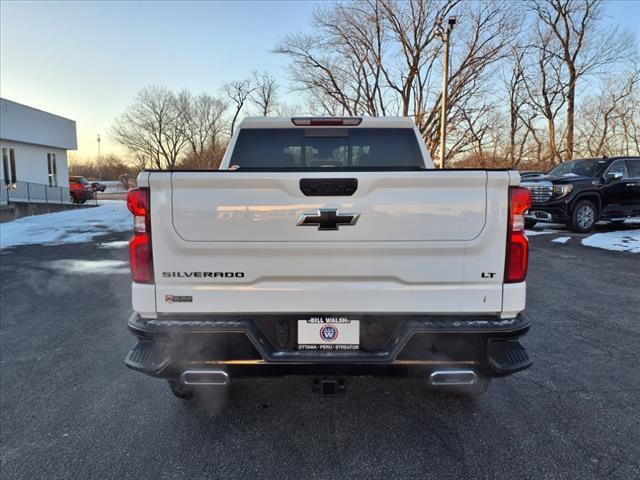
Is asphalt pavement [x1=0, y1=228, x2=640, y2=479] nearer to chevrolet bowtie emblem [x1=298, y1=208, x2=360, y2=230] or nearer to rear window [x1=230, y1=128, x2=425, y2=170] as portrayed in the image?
chevrolet bowtie emblem [x1=298, y1=208, x2=360, y2=230]

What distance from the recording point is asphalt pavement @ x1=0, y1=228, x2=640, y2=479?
2.43 m

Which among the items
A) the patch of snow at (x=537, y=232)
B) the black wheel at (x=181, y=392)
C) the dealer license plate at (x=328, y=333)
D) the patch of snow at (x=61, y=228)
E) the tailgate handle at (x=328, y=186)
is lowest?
the black wheel at (x=181, y=392)

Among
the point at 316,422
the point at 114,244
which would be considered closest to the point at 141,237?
the point at 316,422

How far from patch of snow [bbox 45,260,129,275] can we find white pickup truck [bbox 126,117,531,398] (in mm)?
6282

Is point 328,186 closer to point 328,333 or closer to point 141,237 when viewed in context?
point 328,333

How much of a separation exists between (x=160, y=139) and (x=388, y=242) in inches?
2149

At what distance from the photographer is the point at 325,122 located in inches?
140

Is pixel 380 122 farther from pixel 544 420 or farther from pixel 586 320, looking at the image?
pixel 586 320

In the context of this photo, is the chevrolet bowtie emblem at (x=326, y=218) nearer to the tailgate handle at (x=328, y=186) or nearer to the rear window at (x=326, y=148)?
the tailgate handle at (x=328, y=186)

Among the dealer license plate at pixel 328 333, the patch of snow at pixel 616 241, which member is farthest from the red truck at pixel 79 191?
the dealer license plate at pixel 328 333

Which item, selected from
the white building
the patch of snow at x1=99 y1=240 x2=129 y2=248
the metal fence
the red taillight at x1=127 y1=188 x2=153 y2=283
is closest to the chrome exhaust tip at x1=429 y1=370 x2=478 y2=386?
the red taillight at x1=127 y1=188 x2=153 y2=283

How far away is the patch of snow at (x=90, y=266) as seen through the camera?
801 cm

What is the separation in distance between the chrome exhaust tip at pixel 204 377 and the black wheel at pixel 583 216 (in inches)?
478

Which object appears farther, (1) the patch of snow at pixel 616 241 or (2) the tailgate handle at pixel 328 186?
(1) the patch of snow at pixel 616 241
